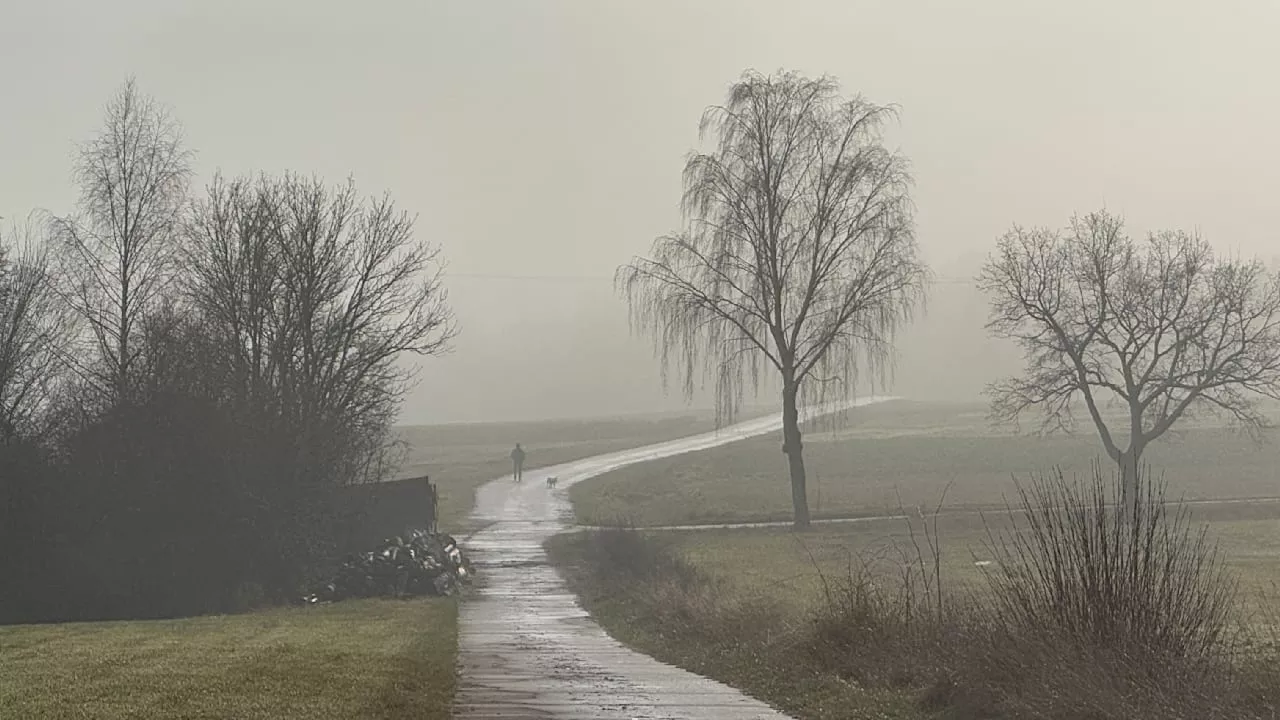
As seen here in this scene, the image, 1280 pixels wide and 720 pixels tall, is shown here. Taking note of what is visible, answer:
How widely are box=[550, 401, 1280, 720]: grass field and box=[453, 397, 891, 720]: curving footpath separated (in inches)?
25.7

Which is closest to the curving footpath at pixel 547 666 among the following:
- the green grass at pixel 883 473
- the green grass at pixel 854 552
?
the green grass at pixel 854 552

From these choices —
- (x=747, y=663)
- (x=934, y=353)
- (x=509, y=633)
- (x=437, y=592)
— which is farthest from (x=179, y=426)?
(x=934, y=353)

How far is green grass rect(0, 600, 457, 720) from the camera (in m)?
12.5

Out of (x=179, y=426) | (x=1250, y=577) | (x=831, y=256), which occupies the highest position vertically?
(x=831, y=256)

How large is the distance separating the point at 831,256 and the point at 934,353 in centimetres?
16184

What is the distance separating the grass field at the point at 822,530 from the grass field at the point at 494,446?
8.14 m

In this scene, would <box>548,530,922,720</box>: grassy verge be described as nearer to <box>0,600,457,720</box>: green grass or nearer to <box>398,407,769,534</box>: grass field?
<box>0,600,457,720</box>: green grass

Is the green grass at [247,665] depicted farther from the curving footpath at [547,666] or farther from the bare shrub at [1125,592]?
the bare shrub at [1125,592]

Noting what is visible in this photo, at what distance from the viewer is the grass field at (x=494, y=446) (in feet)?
216

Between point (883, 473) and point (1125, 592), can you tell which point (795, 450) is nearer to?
point (883, 473)

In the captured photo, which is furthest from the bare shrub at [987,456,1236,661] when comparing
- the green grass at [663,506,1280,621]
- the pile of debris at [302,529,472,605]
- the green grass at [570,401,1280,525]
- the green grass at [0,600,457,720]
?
the green grass at [570,401,1280,525]

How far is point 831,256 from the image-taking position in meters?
42.3

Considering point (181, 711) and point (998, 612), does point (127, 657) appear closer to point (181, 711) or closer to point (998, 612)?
point (181, 711)

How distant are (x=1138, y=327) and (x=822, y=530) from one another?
50.0 ft
